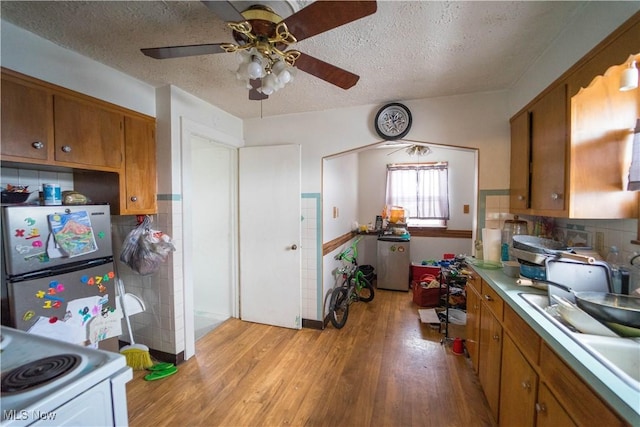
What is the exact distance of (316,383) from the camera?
200cm

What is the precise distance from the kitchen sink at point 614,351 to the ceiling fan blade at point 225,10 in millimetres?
1729

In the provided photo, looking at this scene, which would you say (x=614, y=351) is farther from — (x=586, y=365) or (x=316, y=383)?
(x=316, y=383)

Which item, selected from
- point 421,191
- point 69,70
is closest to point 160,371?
point 69,70

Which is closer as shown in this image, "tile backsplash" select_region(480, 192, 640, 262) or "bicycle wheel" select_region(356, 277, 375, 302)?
"tile backsplash" select_region(480, 192, 640, 262)

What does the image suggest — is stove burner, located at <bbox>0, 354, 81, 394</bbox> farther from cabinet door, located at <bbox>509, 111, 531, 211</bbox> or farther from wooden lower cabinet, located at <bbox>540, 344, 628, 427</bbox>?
cabinet door, located at <bbox>509, 111, 531, 211</bbox>

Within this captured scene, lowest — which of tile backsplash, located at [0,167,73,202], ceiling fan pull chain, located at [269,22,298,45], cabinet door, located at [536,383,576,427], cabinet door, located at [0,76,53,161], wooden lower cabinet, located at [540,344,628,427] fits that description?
cabinet door, located at [536,383,576,427]

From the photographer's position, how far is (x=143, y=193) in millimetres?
2135

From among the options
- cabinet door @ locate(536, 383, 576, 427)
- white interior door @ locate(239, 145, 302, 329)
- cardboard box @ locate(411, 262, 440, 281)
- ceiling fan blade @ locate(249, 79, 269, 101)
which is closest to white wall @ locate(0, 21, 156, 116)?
white interior door @ locate(239, 145, 302, 329)

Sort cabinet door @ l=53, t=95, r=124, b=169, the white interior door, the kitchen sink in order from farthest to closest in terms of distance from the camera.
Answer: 1. the white interior door
2. cabinet door @ l=53, t=95, r=124, b=169
3. the kitchen sink

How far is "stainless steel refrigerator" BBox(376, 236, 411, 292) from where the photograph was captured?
13.2ft

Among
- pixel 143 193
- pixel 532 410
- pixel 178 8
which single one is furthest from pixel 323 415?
pixel 178 8

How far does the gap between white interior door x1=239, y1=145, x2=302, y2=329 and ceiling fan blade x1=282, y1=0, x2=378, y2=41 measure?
5.52 feet

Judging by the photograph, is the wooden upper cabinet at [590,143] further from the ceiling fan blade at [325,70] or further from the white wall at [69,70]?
the white wall at [69,70]

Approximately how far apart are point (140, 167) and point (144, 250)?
0.67 metres
